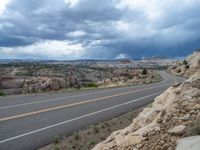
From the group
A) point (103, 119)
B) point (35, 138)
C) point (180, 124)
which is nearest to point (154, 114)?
point (180, 124)

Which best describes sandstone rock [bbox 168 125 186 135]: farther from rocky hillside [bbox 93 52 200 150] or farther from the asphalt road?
the asphalt road

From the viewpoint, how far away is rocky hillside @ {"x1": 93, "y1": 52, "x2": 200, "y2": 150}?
7750mm

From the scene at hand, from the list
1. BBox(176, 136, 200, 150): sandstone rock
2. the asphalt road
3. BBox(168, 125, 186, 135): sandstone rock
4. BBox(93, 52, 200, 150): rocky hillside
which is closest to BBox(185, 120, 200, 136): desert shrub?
BBox(93, 52, 200, 150): rocky hillside

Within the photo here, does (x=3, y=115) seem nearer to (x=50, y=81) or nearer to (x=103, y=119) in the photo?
(x=103, y=119)

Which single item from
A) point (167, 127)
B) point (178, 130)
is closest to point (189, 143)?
point (178, 130)

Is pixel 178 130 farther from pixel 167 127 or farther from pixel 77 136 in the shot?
pixel 77 136

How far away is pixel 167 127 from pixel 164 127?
6cm

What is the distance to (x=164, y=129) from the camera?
321 inches

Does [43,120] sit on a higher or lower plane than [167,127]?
lower

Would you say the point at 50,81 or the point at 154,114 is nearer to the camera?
the point at 154,114

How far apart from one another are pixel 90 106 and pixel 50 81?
22813 millimetres

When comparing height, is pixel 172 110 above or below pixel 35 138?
above

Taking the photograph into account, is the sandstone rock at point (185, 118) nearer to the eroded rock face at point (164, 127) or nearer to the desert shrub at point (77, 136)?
the eroded rock face at point (164, 127)

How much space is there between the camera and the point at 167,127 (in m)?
8.20
